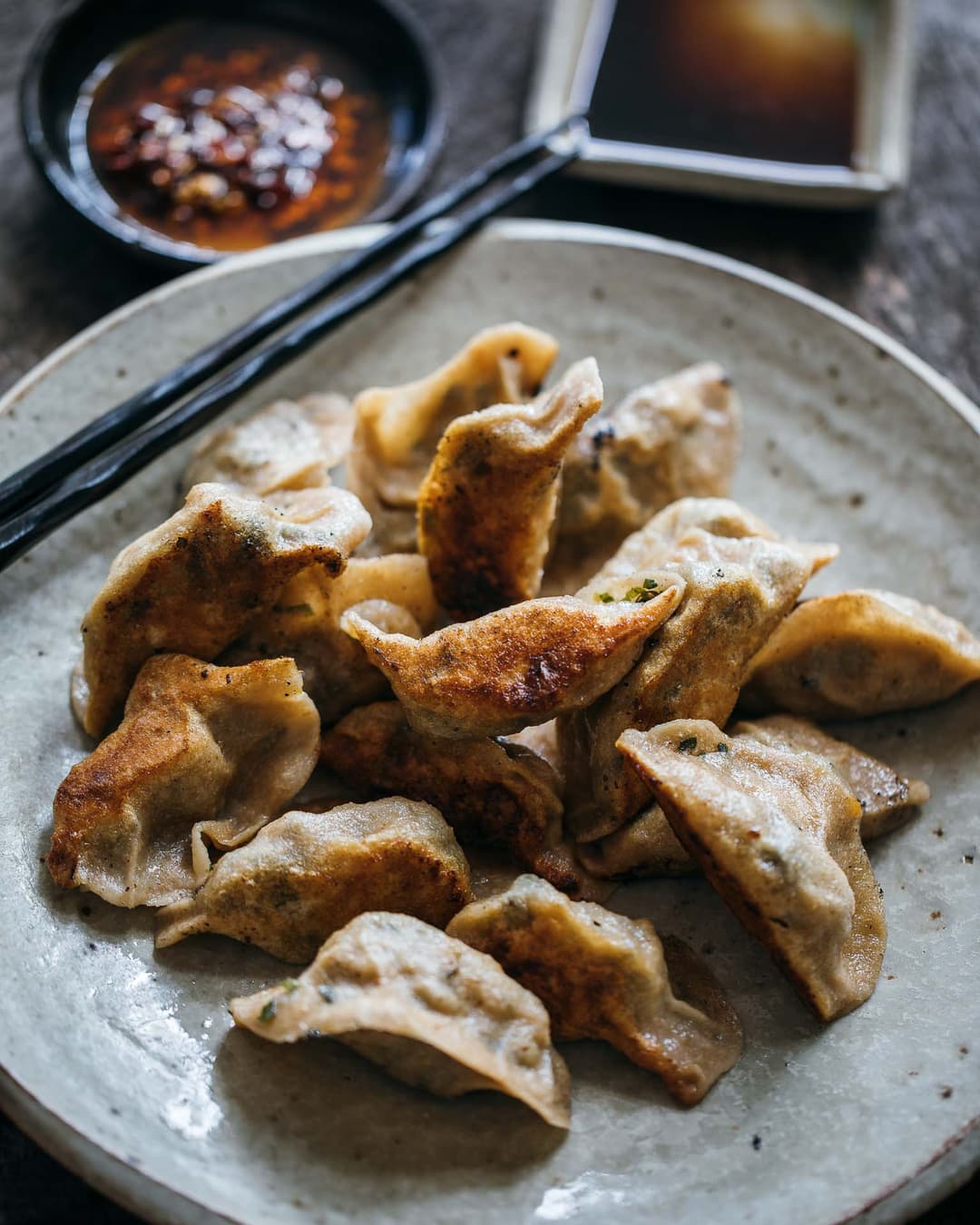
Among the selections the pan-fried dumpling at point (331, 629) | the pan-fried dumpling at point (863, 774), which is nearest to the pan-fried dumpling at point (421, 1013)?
the pan-fried dumpling at point (331, 629)

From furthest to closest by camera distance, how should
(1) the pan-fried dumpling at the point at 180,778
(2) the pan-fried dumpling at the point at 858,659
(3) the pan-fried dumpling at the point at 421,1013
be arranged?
1. (2) the pan-fried dumpling at the point at 858,659
2. (1) the pan-fried dumpling at the point at 180,778
3. (3) the pan-fried dumpling at the point at 421,1013

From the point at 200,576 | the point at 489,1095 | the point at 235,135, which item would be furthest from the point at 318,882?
the point at 235,135

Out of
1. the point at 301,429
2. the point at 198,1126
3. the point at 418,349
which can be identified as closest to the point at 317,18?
the point at 418,349

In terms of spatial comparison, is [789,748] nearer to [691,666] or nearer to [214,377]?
[691,666]

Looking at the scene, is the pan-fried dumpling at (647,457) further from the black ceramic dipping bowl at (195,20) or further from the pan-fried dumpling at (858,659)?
the black ceramic dipping bowl at (195,20)

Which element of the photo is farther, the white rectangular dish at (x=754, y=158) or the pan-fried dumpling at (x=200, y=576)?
the white rectangular dish at (x=754, y=158)

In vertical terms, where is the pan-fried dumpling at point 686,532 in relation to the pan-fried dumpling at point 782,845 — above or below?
above

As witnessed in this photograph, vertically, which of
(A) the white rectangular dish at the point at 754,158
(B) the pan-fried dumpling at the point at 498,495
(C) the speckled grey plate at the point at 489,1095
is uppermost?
(A) the white rectangular dish at the point at 754,158

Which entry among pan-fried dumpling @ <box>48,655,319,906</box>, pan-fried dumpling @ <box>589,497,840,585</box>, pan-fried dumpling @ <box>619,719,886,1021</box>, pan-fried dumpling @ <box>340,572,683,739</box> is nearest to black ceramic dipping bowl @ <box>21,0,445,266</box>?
pan-fried dumpling @ <box>589,497,840,585</box>
